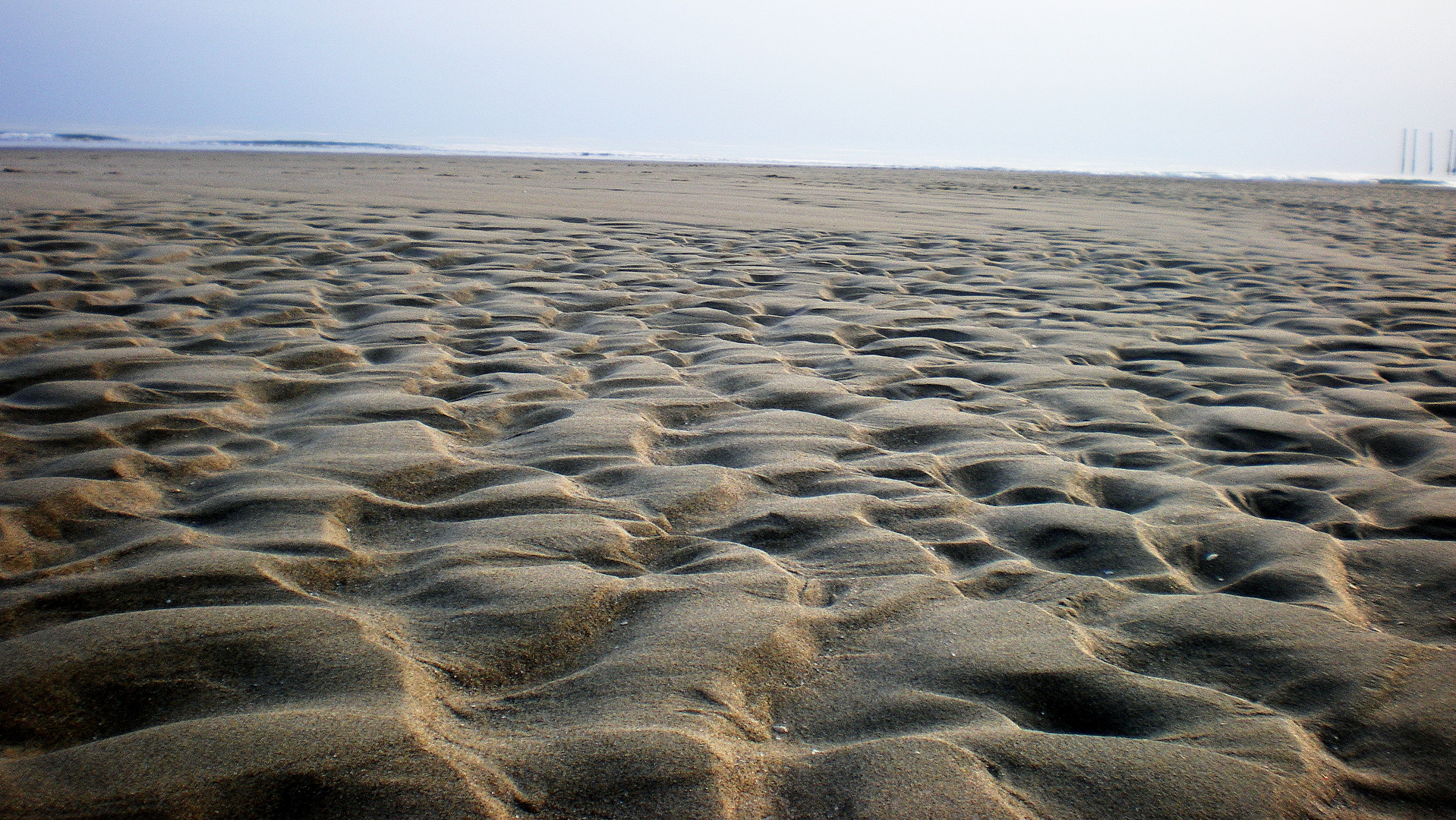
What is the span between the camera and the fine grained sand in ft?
3.34

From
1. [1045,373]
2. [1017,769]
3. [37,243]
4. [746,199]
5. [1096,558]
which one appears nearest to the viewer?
[1017,769]

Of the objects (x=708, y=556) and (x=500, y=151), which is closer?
(x=708, y=556)

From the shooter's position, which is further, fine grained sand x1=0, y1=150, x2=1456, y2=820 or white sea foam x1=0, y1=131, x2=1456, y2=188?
white sea foam x1=0, y1=131, x2=1456, y2=188

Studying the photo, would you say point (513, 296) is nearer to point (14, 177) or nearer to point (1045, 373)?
point (1045, 373)

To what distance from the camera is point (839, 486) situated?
1.86m

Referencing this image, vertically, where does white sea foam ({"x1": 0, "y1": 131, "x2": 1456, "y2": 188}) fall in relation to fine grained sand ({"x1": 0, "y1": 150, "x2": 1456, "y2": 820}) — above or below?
above

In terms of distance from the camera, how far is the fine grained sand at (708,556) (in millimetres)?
1017

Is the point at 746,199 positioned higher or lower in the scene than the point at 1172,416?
higher

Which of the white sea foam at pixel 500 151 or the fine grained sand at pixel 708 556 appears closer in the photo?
the fine grained sand at pixel 708 556

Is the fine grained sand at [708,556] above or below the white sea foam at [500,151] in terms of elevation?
below

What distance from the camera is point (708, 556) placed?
1.55 m

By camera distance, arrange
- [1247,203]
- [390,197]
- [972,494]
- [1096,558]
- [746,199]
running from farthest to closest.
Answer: [1247,203]
[746,199]
[390,197]
[972,494]
[1096,558]

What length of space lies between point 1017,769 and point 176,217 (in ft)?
19.3

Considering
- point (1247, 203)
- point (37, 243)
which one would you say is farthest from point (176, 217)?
point (1247, 203)
